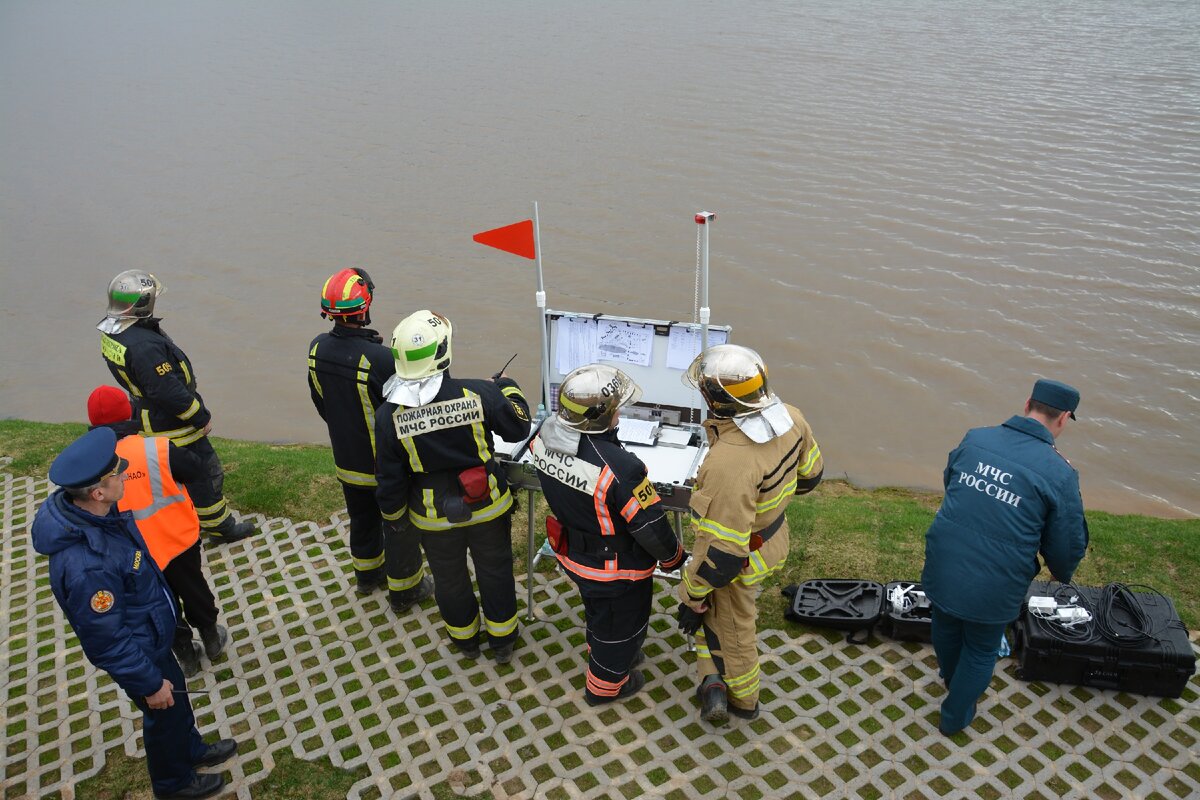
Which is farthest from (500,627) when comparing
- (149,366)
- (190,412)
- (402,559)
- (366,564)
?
(149,366)

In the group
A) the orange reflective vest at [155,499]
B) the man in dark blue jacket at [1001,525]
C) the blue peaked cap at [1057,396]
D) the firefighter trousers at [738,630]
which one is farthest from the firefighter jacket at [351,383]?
the blue peaked cap at [1057,396]

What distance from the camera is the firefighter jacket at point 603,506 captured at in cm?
381

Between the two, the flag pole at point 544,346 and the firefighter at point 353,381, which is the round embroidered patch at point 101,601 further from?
the flag pole at point 544,346

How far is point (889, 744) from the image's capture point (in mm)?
4258

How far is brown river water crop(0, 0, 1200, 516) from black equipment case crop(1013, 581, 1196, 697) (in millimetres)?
3711

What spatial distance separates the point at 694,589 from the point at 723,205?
9930mm

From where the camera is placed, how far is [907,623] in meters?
4.80

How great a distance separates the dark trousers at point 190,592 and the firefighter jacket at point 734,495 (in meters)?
2.68

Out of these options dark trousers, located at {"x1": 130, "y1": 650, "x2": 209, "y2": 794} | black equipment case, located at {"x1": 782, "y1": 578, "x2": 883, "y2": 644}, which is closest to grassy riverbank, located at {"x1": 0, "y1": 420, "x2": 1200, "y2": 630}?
black equipment case, located at {"x1": 782, "y1": 578, "x2": 883, "y2": 644}

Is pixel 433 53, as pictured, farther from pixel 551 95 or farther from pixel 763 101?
pixel 763 101

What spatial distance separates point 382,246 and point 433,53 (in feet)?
36.1

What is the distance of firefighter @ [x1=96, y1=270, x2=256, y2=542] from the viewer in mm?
5254

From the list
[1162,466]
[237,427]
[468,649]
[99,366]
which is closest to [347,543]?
[468,649]

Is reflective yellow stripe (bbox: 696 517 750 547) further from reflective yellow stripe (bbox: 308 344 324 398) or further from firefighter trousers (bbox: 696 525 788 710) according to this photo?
reflective yellow stripe (bbox: 308 344 324 398)
